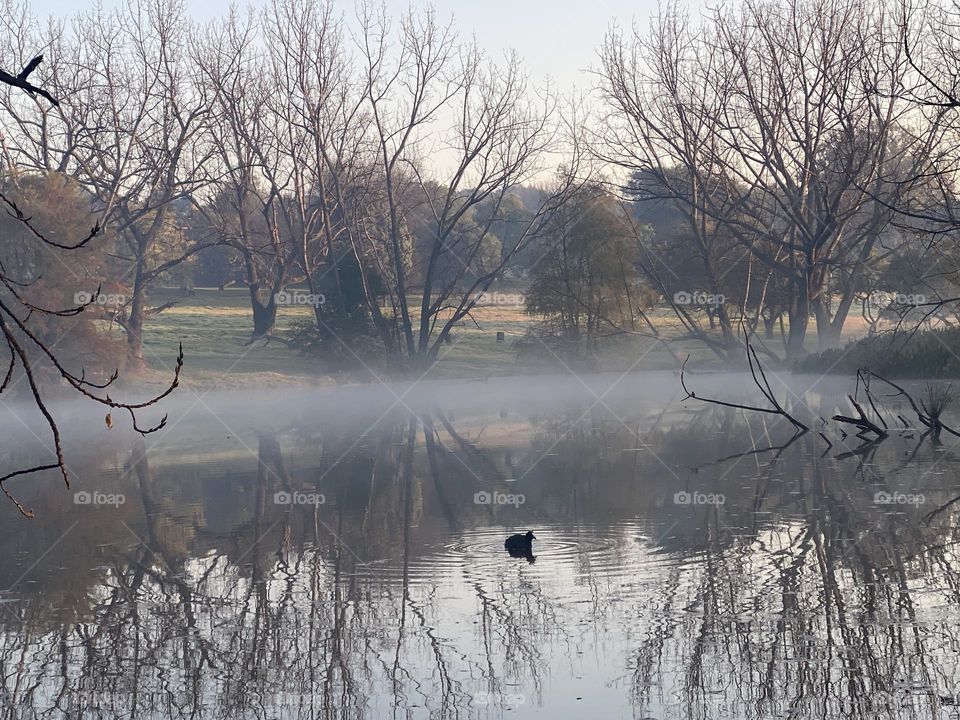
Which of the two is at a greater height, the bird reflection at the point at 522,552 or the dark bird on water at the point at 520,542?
the dark bird on water at the point at 520,542

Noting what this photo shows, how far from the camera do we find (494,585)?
9.92 m

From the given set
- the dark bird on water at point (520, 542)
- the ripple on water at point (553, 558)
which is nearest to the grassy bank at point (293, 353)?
the ripple on water at point (553, 558)

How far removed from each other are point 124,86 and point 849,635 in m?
41.9

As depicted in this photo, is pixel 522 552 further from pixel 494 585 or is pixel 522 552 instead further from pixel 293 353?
pixel 293 353

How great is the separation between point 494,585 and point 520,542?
1362mm

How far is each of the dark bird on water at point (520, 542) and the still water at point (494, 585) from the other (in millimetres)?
251

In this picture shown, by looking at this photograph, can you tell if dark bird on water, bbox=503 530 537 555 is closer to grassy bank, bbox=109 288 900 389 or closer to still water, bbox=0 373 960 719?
still water, bbox=0 373 960 719

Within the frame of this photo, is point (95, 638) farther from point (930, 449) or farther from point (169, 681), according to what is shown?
point (930, 449)

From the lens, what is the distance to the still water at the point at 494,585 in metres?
7.02

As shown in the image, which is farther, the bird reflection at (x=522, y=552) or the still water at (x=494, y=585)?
the bird reflection at (x=522, y=552)

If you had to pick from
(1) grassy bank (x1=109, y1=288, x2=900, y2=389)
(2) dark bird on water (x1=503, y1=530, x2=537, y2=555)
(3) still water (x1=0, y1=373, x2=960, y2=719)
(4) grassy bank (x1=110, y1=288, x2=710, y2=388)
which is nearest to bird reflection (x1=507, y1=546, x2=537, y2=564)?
(2) dark bird on water (x1=503, y1=530, x2=537, y2=555)

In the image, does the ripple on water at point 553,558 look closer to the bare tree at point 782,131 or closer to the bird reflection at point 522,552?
the bird reflection at point 522,552

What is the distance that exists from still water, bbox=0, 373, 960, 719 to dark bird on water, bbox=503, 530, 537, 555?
0.25 meters

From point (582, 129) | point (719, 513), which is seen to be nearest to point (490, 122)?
point (582, 129)
